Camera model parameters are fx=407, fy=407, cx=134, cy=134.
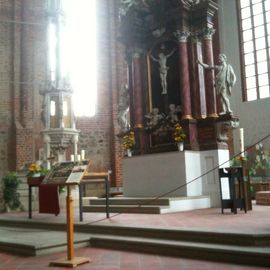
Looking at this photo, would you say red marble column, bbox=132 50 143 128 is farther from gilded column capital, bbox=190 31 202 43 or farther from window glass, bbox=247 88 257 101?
window glass, bbox=247 88 257 101

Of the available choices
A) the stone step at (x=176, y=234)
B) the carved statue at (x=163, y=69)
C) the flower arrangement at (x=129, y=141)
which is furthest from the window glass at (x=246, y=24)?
the stone step at (x=176, y=234)

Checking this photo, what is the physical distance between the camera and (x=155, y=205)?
810cm

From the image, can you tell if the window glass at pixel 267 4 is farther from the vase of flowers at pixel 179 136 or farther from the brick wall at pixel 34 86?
the vase of flowers at pixel 179 136

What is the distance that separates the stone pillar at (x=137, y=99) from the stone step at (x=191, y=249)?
4.84 metres

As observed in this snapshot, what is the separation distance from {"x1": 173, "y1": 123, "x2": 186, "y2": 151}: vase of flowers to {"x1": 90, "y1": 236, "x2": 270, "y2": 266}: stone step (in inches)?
154

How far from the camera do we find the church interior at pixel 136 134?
5.04 metres

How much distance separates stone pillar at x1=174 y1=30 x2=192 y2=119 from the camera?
30.7 feet

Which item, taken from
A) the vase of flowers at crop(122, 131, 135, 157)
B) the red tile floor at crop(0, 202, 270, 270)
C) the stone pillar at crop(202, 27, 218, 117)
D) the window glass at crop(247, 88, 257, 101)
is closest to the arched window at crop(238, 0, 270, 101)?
→ the window glass at crop(247, 88, 257, 101)

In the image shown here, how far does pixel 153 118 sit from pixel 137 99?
754 mm

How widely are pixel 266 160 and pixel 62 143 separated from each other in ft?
22.2

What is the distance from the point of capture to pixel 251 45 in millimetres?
15461

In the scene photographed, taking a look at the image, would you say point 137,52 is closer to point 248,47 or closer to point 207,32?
point 207,32

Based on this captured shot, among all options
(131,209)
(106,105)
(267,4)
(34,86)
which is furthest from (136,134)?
(267,4)

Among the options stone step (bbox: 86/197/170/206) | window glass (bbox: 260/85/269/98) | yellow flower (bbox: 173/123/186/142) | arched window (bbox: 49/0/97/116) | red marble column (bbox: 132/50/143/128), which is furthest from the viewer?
arched window (bbox: 49/0/97/116)
